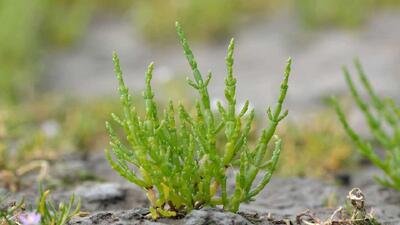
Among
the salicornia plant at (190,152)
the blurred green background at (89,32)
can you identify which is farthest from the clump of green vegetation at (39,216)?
the blurred green background at (89,32)

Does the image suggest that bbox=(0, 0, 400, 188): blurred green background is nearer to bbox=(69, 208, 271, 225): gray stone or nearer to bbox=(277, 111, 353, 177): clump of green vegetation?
bbox=(277, 111, 353, 177): clump of green vegetation

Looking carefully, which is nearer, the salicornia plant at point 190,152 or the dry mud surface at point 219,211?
the salicornia plant at point 190,152

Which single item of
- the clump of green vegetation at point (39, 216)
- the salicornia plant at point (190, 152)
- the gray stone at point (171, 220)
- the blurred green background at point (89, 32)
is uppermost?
the blurred green background at point (89, 32)

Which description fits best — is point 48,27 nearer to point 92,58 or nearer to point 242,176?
point 92,58

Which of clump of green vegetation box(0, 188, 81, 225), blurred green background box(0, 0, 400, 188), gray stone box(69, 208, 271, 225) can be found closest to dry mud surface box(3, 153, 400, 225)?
gray stone box(69, 208, 271, 225)

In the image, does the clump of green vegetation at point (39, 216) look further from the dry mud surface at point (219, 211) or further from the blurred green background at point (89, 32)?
the blurred green background at point (89, 32)

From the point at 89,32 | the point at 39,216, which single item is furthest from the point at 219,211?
the point at 89,32

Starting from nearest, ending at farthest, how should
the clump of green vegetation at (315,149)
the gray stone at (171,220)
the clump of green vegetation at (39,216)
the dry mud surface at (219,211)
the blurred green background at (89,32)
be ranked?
the clump of green vegetation at (39,216) < the gray stone at (171,220) < the dry mud surface at (219,211) < the clump of green vegetation at (315,149) < the blurred green background at (89,32)
